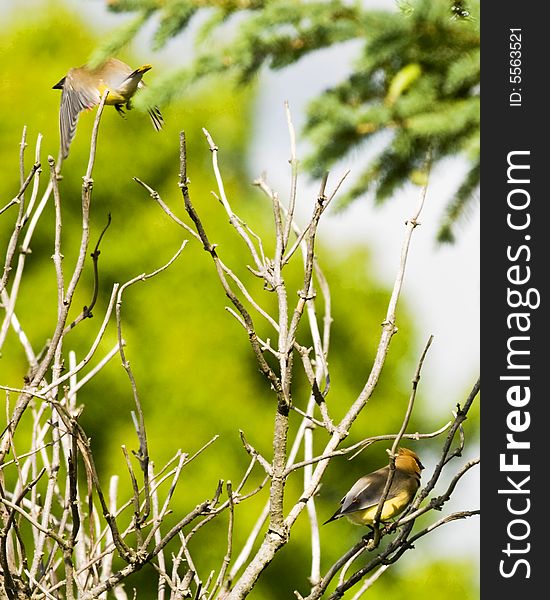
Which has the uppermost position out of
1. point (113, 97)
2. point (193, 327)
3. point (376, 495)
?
point (193, 327)

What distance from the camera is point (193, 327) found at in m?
4.79

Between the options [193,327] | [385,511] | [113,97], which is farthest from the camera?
[193,327]

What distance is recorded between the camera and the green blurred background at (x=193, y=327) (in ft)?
15.3

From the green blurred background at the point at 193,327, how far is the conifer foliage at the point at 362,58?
299cm

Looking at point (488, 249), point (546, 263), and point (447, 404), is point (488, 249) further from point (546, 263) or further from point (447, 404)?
point (447, 404)

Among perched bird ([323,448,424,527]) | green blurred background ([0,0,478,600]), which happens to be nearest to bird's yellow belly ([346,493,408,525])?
perched bird ([323,448,424,527])

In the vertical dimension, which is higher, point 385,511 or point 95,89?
point 95,89

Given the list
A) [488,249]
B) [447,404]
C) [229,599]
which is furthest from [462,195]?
[447,404]

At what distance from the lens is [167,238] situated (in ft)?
16.0

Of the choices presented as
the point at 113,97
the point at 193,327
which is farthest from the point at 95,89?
the point at 193,327

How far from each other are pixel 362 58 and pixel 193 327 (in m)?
3.27

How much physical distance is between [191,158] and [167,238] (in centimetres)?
53

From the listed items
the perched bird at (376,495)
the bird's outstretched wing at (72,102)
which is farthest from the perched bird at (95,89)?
the perched bird at (376,495)

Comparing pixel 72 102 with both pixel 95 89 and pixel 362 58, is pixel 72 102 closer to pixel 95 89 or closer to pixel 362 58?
pixel 95 89
